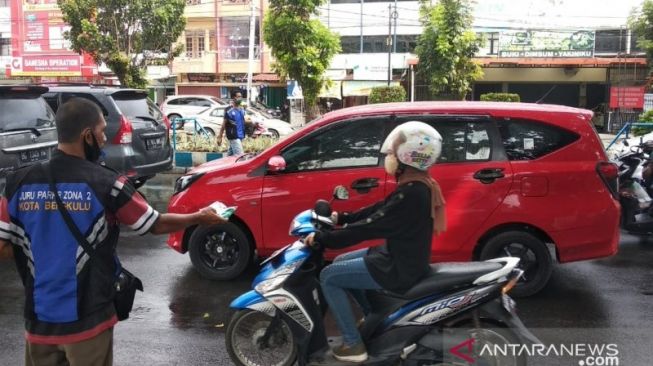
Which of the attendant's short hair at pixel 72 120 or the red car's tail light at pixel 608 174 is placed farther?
the red car's tail light at pixel 608 174

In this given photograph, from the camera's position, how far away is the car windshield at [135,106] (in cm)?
931

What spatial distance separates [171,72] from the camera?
119 feet

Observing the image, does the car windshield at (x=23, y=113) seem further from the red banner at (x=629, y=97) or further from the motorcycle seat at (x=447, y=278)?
the red banner at (x=629, y=97)

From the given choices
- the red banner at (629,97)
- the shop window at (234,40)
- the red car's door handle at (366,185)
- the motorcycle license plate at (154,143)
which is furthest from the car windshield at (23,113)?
the shop window at (234,40)

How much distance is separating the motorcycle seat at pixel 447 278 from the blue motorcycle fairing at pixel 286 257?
613 millimetres

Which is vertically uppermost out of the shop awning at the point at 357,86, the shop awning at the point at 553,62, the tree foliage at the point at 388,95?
the shop awning at the point at 553,62

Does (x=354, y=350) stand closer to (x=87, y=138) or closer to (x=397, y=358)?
(x=397, y=358)

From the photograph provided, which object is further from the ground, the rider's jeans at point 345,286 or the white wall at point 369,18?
the white wall at point 369,18

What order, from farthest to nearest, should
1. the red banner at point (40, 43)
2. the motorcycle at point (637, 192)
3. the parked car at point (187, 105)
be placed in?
the red banner at point (40, 43) < the parked car at point (187, 105) < the motorcycle at point (637, 192)

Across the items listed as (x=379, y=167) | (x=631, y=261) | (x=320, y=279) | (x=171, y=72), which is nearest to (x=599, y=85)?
(x=171, y=72)

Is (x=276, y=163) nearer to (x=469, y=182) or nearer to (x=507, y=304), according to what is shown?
(x=469, y=182)

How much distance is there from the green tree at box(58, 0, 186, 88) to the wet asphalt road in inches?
622

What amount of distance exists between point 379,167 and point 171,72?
33372 millimetres

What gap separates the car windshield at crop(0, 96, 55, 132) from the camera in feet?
22.3
